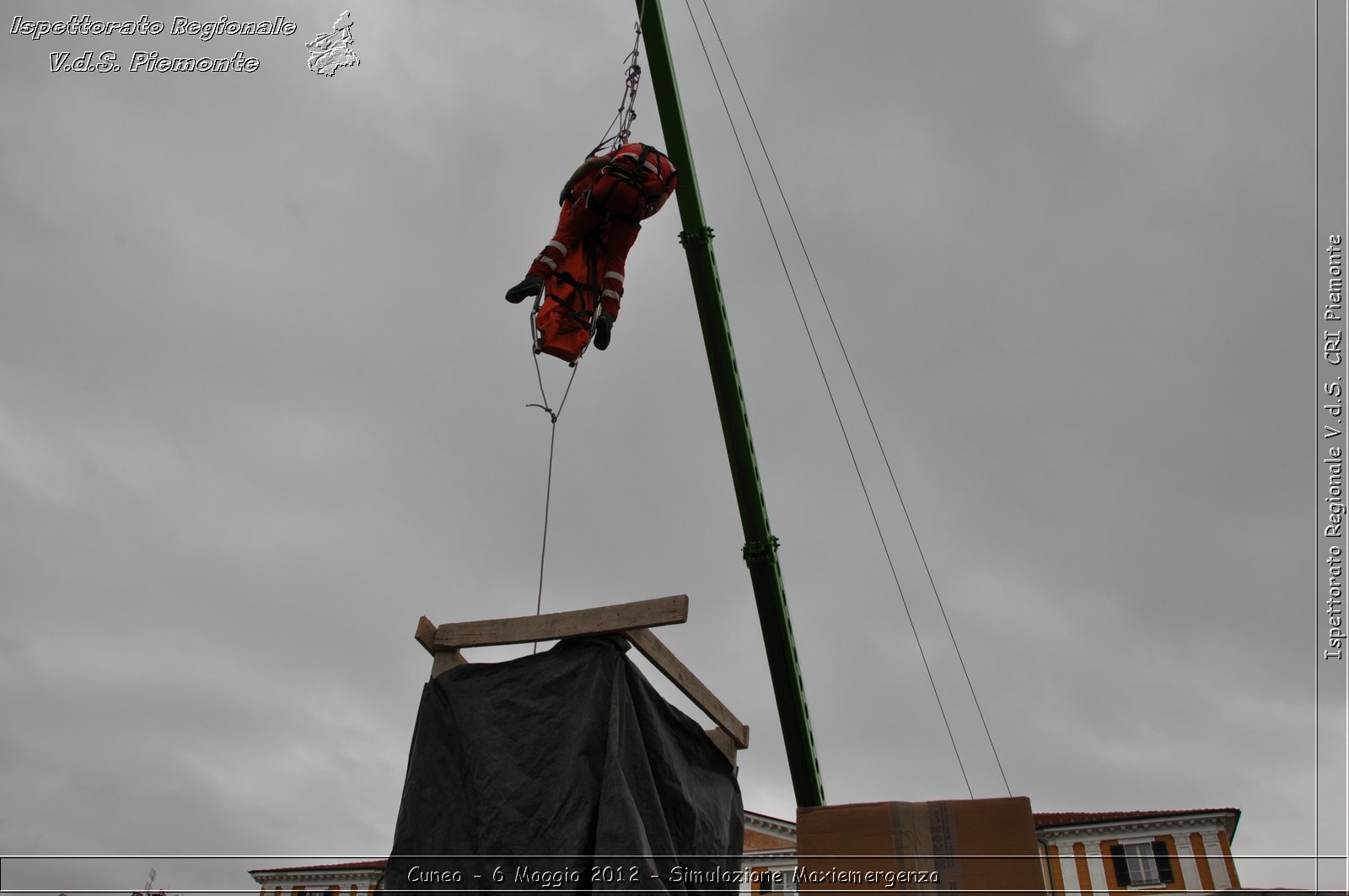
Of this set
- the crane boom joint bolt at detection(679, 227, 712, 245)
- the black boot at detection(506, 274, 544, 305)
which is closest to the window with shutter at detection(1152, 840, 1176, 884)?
the crane boom joint bolt at detection(679, 227, 712, 245)

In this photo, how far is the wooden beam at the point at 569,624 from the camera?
3490 millimetres

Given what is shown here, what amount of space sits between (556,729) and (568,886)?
1.97 feet

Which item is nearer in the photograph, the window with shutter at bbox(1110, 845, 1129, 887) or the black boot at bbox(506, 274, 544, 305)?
the black boot at bbox(506, 274, 544, 305)

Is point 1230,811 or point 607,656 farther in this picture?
point 1230,811

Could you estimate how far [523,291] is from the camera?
18.8 feet

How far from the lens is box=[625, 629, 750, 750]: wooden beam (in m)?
3.66

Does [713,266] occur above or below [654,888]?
above

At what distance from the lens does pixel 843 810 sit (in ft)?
14.5

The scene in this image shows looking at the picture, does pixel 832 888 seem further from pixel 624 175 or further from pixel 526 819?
pixel 624 175

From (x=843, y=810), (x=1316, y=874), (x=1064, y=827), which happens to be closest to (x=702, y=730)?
(x=843, y=810)

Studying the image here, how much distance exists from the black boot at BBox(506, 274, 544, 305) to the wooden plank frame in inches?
102

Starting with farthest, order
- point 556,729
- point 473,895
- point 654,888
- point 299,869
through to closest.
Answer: point 299,869
point 556,729
point 473,895
point 654,888

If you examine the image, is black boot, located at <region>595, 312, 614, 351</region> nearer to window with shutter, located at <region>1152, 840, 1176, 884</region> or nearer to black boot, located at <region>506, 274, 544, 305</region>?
black boot, located at <region>506, 274, 544, 305</region>

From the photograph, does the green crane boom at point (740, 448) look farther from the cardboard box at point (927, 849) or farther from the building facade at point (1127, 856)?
the building facade at point (1127, 856)
